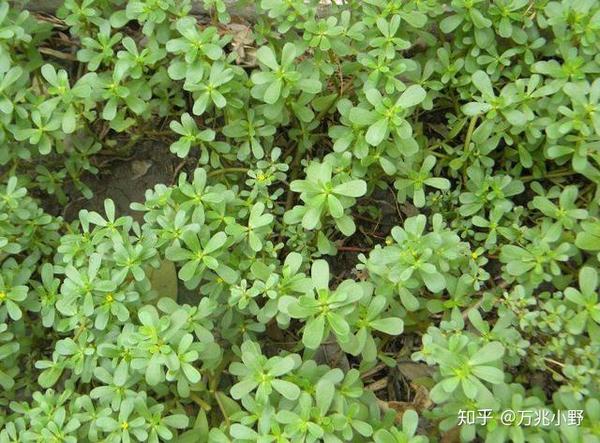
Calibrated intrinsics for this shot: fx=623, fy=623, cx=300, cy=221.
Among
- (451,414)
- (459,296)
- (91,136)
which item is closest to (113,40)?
(91,136)

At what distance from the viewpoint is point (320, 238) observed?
2508 millimetres

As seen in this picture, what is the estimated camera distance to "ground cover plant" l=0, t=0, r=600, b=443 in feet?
6.91

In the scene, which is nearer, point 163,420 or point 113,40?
point 163,420

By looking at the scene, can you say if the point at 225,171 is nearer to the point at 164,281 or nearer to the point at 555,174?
the point at 164,281

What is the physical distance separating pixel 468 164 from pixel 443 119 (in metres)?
0.39

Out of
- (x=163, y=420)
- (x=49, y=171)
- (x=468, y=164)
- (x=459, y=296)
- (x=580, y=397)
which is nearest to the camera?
(x=580, y=397)

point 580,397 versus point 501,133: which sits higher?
point 501,133

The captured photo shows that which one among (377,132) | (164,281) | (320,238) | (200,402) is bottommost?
(200,402)

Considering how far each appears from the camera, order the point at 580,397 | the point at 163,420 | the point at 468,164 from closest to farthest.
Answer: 1. the point at 580,397
2. the point at 163,420
3. the point at 468,164

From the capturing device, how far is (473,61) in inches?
104

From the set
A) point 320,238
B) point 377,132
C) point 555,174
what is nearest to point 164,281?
point 320,238

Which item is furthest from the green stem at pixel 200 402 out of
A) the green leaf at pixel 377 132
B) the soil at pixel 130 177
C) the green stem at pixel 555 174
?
the green stem at pixel 555 174

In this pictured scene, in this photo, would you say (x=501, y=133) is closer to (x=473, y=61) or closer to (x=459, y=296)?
(x=473, y=61)

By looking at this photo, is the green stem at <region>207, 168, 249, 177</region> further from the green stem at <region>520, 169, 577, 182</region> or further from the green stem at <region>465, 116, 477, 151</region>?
the green stem at <region>520, 169, 577, 182</region>
